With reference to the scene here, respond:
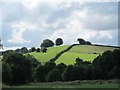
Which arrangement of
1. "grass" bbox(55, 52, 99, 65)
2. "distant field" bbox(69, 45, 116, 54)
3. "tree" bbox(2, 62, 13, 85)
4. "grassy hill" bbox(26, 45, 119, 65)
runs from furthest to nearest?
"distant field" bbox(69, 45, 116, 54) < "grassy hill" bbox(26, 45, 119, 65) < "grass" bbox(55, 52, 99, 65) < "tree" bbox(2, 62, 13, 85)

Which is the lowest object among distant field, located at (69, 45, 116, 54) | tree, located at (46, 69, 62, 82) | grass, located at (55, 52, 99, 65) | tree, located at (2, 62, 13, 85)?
tree, located at (46, 69, 62, 82)

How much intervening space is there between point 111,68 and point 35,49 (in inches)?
2924

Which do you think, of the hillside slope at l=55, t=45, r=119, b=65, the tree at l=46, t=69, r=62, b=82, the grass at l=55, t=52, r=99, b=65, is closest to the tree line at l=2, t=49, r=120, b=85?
the tree at l=46, t=69, r=62, b=82

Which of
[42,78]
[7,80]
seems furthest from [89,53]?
[7,80]

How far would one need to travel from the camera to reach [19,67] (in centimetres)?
5781

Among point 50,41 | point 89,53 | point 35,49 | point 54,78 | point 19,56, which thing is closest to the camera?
point 19,56

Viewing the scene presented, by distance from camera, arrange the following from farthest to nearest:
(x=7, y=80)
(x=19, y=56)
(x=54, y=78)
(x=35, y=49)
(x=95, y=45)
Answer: (x=35, y=49) < (x=95, y=45) < (x=54, y=78) < (x=19, y=56) < (x=7, y=80)

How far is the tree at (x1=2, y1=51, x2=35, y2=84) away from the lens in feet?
189

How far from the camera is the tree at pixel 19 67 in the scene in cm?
5756

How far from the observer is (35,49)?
128250 millimetres

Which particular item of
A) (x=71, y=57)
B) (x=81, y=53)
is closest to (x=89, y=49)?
(x=81, y=53)

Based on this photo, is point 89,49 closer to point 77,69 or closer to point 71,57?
point 71,57

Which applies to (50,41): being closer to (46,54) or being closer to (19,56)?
(46,54)

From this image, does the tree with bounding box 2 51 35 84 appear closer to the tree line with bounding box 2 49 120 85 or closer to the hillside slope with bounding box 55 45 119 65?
the tree line with bounding box 2 49 120 85
